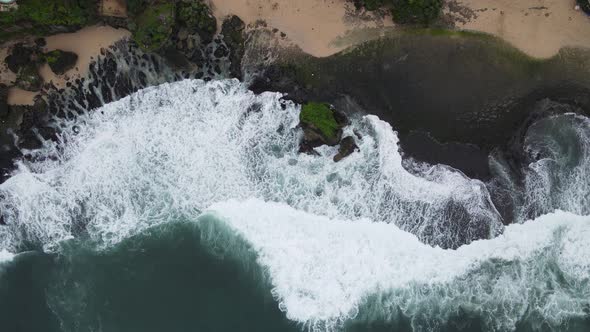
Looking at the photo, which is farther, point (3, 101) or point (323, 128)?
point (3, 101)

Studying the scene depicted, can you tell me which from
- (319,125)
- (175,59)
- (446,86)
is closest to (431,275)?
(319,125)

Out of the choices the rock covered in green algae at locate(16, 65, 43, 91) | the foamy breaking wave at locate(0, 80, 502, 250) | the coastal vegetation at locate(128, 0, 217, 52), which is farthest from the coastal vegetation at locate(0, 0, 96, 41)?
the foamy breaking wave at locate(0, 80, 502, 250)

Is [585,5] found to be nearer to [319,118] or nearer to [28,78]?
[319,118]

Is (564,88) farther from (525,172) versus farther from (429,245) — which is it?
(429,245)

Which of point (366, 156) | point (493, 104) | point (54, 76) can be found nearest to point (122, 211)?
point (54, 76)

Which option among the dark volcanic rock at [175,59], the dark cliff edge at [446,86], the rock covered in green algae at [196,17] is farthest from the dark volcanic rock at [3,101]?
Result: the dark cliff edge at [446,86]
